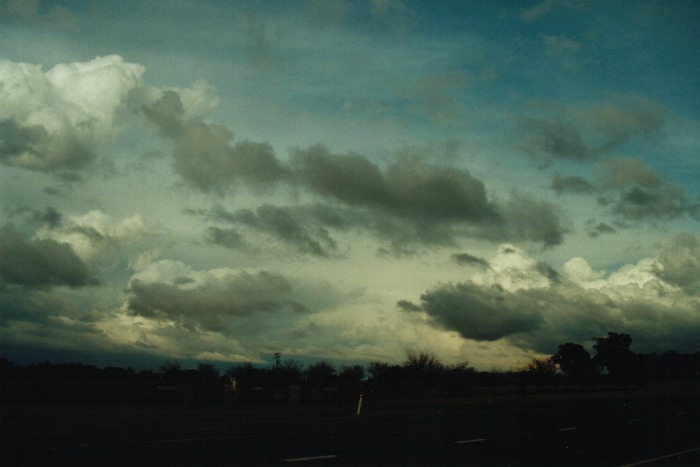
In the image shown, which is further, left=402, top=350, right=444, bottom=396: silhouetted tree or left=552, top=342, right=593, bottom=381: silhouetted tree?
left=552, top=342, right=593, bottom=381: silhouetted tree

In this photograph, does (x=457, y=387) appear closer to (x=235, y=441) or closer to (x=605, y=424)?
(x=605, y=424)

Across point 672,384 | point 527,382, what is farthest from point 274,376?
point 672,384

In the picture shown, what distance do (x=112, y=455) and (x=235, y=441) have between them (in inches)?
190

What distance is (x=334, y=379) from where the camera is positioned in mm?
89000

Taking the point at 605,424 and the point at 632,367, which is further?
the point at 632,367

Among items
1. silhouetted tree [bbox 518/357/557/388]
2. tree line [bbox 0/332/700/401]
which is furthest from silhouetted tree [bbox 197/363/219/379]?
silhouetted tree [bbox 518/357/557/388]

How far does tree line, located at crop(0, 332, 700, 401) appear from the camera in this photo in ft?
196

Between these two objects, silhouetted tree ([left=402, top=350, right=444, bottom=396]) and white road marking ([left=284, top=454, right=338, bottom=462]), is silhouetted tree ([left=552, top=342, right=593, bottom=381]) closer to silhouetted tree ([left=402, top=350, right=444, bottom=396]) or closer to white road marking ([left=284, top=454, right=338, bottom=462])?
silhouetted tree ([left=402, top=350, right=444, bottom=396])

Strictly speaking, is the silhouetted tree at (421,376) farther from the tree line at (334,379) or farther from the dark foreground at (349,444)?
the dark foreground at (349,444)

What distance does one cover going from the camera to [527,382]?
4966 inches

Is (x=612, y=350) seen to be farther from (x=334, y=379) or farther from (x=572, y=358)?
(x=334, y=379)

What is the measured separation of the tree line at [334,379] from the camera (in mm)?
59719

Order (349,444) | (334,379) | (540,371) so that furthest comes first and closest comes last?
(540,371) → (334,379) → (349,444)

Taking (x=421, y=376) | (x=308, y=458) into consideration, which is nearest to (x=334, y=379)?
(x=421, y=376)
